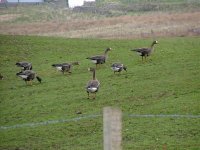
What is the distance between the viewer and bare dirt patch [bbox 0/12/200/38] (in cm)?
4250

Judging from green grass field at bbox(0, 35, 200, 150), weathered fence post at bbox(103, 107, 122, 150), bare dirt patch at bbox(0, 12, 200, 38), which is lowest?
weathered fence post at bbox(103, 107, 122, 150)

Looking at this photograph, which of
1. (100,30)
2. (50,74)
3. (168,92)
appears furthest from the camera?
(100,30)

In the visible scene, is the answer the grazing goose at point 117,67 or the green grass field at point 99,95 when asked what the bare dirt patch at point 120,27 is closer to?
the green grass field at point 99,95

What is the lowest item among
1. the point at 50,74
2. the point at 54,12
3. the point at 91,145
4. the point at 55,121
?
the point at 91,145

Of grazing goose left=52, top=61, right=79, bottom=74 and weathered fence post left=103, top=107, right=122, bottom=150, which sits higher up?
grazing goose left=52, top=61, right=79, bottom=74

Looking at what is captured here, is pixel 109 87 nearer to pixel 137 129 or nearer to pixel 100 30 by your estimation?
pixel 137 129

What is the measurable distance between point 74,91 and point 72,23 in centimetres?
2971

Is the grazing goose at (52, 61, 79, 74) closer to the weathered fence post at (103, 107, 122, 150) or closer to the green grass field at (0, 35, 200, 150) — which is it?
the green grass field at (0, 35, 200, 150)

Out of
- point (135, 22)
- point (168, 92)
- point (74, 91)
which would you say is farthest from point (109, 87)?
point (135, 22)

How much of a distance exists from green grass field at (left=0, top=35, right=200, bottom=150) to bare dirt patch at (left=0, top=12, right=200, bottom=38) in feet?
16.2

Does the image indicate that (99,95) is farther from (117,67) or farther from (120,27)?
(120,27)

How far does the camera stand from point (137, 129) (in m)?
15.7

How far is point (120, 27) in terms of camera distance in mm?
46312

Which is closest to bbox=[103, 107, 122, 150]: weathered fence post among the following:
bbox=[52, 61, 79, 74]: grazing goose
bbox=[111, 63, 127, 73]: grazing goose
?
bbox=[111, 63, 127, 73]: grazing goose
